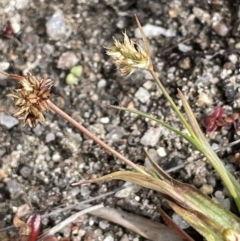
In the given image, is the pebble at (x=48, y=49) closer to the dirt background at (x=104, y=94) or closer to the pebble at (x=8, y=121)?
the dirt background at (x=104, y=94)

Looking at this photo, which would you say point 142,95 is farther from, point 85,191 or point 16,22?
point 16,22

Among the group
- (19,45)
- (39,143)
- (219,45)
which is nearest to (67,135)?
(39,143)

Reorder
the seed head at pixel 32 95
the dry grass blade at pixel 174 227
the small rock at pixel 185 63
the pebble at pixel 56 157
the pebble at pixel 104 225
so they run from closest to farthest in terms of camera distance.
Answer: the seed head at pixel 32 95
the dry grass blade at pixel 174 227
the pebble at pixel 104 225
the pebble at pixel 56 157
the small rock at pixel 185 63

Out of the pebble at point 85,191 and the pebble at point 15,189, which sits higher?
the pebble at point 15,189

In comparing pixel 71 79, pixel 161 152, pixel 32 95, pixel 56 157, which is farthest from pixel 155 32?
pixel 32 95

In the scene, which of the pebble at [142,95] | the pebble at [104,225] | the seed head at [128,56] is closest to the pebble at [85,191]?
the pebble at [104,225]
